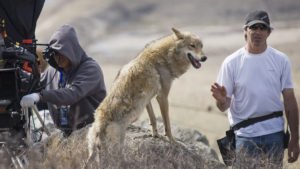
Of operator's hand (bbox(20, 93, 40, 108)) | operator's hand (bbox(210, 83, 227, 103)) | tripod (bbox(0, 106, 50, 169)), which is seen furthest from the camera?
operator's hand (bbox(210, 83, 227, 103))

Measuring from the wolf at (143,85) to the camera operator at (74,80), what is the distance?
11.3 inches

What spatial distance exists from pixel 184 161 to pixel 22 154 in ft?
4.32

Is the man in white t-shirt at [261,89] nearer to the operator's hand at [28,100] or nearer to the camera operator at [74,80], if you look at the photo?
the camera operator at [74,80]

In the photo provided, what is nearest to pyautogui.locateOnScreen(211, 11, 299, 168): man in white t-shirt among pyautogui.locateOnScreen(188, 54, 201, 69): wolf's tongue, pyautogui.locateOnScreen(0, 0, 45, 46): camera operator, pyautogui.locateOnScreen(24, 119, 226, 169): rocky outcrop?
pyautogui.locateOnScreen(24, 119, 226, 169): rocky outcrop

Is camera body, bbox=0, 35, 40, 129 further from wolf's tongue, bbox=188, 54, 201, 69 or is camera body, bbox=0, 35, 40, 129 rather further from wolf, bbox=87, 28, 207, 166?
wolf's tongue, bbox=188, 54, 201, 69

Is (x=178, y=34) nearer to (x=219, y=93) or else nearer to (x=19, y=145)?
(x=219, y=93)

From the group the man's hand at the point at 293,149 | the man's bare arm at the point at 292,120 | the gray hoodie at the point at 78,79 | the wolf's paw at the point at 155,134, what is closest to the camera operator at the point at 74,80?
the gray hoodie at the point at 78,79

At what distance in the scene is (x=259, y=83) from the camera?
777 cm

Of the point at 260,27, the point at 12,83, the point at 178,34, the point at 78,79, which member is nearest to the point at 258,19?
the point at 260,27

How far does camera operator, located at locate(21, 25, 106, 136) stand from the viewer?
823cm

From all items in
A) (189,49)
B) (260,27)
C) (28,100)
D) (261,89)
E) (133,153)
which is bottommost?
(133,153)

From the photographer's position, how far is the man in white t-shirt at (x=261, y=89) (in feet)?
25.4

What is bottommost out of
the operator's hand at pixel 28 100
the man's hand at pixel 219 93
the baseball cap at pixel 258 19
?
the man's hand at pixel 219 93

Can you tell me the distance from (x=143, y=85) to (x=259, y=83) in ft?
3.49
